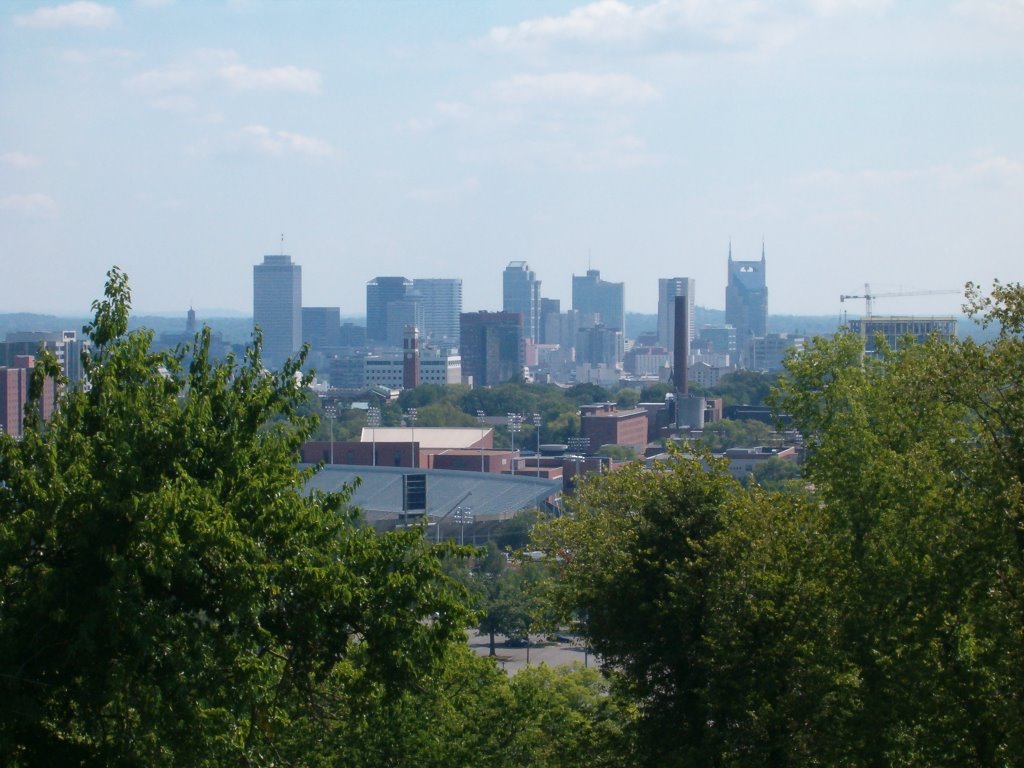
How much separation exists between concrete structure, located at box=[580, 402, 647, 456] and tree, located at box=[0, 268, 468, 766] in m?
76.2

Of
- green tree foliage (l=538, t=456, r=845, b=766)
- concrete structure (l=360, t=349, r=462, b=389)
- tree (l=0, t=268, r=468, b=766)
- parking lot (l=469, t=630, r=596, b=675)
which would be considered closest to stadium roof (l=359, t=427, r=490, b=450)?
parking lot (l=469, t=630, r=596, b=675)

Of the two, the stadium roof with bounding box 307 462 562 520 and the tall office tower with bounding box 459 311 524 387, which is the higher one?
the tall office tower with bounding box 459 311 524 387

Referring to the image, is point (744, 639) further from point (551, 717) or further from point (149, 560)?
point (149, 560)

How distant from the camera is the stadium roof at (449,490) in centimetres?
5528

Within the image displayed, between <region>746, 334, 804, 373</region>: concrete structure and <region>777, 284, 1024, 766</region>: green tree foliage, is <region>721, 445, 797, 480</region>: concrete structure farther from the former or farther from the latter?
<region>746, 334, 804, 373</region>: concrete structure

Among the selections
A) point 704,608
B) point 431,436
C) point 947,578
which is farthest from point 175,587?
point 431,436

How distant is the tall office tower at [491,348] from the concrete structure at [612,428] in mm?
67584

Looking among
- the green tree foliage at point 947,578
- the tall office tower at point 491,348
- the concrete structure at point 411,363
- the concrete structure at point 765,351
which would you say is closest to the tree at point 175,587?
the green tree foliage at point 947,578

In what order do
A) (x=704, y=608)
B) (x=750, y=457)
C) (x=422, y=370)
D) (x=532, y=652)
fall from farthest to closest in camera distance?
(x=422, y=370) → (x=750, y=457) → (x=532, y=652) → (x=704, y=608)

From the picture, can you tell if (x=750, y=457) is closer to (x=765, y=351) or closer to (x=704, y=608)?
(x=704, y=608)

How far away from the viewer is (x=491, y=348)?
16225 cm

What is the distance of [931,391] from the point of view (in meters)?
10.5

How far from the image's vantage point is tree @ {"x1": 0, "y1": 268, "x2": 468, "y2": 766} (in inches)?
304

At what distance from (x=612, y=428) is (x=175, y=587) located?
80.3 meters
